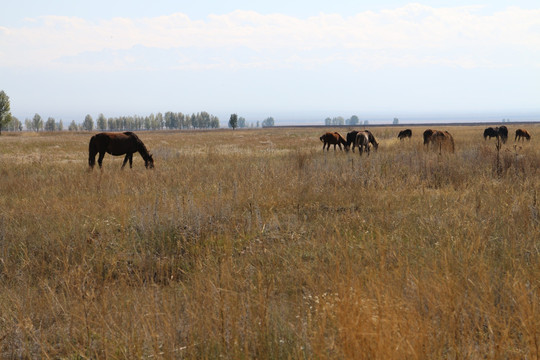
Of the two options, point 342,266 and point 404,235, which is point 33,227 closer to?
point 342,266

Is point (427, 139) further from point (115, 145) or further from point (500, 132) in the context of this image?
point (115, 145)

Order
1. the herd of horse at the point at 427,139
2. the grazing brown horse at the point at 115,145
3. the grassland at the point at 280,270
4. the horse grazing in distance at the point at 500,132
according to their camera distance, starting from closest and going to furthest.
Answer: the grassland at the point at 280,270 → the grazing brown horse at the point at 115,145 → the herd of horse at the point at 427,139 → the horse grazing in distance at the point at 500,132

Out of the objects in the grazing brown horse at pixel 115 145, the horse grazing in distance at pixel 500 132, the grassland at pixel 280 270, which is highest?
the horse grazing in distance at pixel 500 132

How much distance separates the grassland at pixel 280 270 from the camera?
9.23 feet

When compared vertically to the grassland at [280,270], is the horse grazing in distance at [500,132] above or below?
above

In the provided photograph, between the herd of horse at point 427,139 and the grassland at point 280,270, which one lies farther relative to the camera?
the herd of horse at point 427,139

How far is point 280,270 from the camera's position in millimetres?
4656

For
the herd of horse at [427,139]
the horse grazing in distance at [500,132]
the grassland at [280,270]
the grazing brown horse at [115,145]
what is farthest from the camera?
the horse grazing in distance at [500,132]

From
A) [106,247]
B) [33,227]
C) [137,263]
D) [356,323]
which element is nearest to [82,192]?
[33,227]

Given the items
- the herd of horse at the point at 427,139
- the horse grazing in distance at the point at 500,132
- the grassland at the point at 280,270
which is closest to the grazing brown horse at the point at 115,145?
the grassland at the point at 280,270

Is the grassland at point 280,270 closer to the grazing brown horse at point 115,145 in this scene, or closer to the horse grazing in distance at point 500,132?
the grazing brown horse at point 115,145

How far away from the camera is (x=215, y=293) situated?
338cm

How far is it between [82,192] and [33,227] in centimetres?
317

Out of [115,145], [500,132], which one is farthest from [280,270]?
[500,132]
